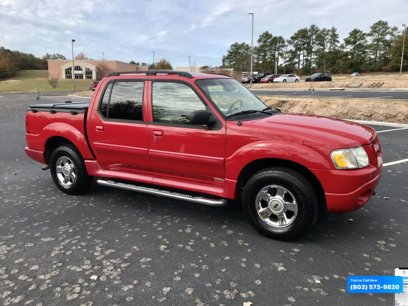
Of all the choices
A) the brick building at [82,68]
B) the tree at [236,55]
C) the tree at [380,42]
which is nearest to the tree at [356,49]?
the tree at [380,42]

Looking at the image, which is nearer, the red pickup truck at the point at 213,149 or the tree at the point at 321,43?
the red pickup truck at the point at 213,149

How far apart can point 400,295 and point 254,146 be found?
198 centimetres

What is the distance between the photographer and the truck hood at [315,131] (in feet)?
12.0

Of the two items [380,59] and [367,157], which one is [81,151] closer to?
[367,157]

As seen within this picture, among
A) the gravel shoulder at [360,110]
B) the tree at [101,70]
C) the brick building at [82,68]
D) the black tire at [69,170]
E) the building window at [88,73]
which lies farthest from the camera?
the building window at [88,73]

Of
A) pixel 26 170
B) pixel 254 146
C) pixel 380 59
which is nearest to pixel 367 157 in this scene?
pixel 254 146

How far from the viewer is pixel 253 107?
4781 mm

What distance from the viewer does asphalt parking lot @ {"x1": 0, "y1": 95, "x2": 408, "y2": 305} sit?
118 inches

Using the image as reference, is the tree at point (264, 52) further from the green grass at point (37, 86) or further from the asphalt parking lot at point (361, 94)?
the asphalt parking lot at point (361, 94)

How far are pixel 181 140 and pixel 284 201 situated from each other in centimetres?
142

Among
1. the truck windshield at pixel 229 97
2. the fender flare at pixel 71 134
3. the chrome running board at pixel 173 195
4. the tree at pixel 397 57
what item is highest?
the tree at pixel 397 57

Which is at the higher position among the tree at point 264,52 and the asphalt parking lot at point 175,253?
the tree at point 264,52

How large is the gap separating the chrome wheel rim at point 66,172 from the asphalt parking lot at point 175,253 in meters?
0.23

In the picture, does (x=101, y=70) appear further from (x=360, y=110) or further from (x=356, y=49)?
(x=360, y=110)
